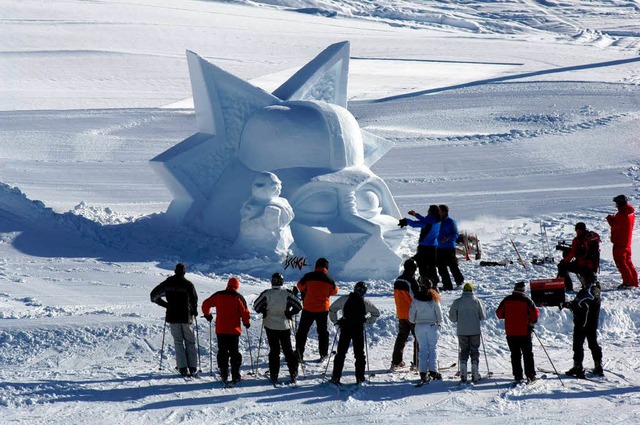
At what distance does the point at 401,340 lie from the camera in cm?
1334

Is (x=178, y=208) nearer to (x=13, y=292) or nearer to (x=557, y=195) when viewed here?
(x=13, y=292)

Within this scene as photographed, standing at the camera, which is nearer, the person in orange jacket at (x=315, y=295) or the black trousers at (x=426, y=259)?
the person in orange jacket at (x=315, y=295)

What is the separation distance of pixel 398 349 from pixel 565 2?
57.1m

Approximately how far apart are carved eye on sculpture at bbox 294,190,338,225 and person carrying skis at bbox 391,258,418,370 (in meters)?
4.99

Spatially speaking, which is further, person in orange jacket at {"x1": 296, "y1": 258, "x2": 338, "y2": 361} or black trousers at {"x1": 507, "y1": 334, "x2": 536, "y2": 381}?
person in orange jacket at {"x1": 296, "y1": 258, "x2": 338, "y2": 361}

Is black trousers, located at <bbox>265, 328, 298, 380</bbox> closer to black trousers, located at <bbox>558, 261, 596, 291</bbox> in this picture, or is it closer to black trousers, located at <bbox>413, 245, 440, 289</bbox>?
black trousers, located at <bbox>413, 245, 440, 289</bbox>

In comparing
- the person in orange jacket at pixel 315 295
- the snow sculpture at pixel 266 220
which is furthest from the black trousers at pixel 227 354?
the snow sculpture at pixel 266 220

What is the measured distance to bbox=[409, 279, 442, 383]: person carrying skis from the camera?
12656mm

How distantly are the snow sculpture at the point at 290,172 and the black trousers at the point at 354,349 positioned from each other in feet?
15.8

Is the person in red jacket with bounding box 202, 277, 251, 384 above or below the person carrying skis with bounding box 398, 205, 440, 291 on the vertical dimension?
below

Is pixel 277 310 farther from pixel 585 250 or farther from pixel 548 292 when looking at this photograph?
pixel 585 250

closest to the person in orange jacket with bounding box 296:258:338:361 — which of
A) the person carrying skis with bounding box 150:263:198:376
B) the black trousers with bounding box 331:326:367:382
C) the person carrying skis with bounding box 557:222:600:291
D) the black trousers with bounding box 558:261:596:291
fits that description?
the black trousers with bounding box 331:326:367:382

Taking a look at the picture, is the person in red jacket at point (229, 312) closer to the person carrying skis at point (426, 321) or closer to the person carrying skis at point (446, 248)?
the person carrying skis at point (426, 321)

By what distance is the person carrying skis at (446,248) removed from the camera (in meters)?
16.3
